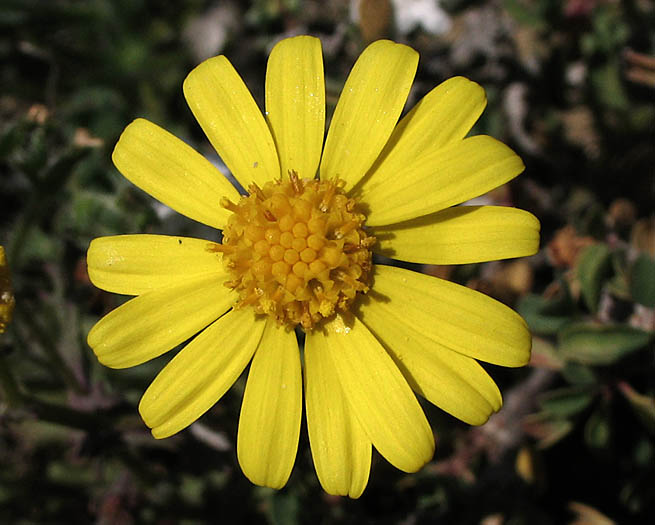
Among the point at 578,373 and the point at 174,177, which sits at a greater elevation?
the point at 174,177

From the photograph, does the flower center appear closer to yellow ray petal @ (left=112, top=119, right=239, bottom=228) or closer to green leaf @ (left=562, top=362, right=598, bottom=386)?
yellow ray petal @ (left=112, top=119, right=239, bottom=228)

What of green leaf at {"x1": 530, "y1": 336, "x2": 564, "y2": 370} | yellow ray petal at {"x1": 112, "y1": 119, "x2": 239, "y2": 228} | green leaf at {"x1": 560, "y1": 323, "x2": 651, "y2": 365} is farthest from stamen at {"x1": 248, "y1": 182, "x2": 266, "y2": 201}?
green leaf at {"x1": 530, "y1": 336, "x2": 564, "y2": 370}

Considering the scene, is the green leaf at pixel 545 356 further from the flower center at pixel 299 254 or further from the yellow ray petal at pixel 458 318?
the flower center at pixel 299 254

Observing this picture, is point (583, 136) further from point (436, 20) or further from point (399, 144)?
point (399, 144)

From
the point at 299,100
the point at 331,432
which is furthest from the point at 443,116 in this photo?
the point at 331,432

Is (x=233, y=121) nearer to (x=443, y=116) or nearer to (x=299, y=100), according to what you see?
(x=299, y=100)
